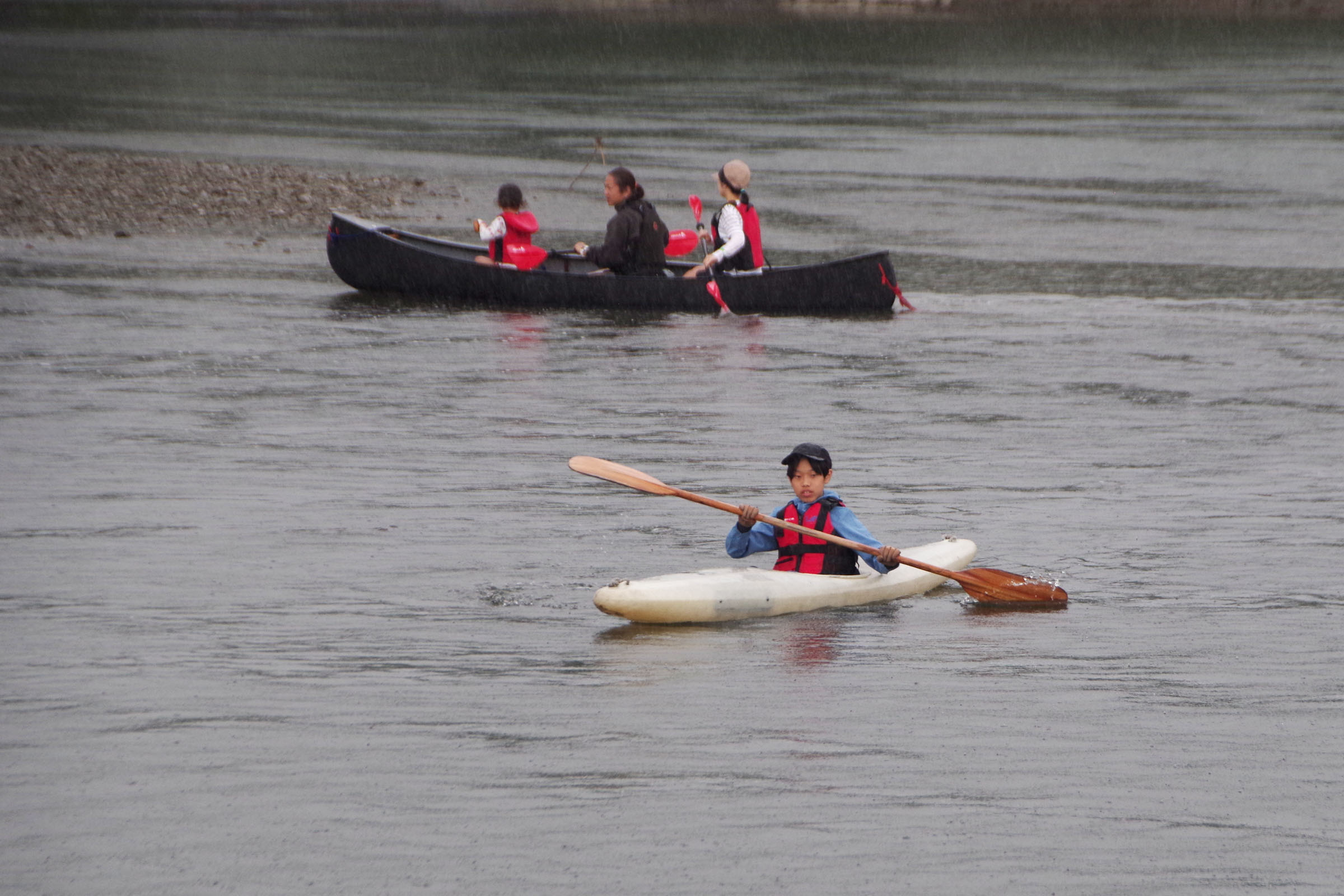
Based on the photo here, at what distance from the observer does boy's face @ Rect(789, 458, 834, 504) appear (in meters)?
9.91

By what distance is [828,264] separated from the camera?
19531mm

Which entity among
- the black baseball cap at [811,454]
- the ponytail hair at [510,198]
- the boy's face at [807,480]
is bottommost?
the boy's face at [807,480]

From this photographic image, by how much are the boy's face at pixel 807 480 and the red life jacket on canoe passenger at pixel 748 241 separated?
9.57 metres

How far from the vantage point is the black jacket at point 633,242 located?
756 inches

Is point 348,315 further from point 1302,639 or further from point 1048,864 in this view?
point 1048,864

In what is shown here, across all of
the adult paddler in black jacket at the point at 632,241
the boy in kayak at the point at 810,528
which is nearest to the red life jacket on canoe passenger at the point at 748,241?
the adult paddler in black jacket at the point at 632,241

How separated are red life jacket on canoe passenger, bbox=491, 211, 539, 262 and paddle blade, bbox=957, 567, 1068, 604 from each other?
9992 millimetres

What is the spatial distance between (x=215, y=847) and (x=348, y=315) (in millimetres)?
13325

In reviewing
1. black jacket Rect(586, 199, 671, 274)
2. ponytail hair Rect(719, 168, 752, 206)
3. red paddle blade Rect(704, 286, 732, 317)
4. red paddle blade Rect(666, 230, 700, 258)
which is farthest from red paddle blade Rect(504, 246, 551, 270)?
ponytail hair Rect(719, 168, 752, 206)

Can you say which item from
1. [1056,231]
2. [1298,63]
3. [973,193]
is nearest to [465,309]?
[1056,231]

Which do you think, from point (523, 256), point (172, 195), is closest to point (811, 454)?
point (523, 256)

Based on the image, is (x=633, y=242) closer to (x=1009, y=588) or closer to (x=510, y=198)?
(x=510, y=198)

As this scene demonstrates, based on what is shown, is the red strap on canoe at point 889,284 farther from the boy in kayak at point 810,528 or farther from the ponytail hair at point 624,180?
the boy in kayak at point 810,528

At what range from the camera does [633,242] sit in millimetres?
19359
